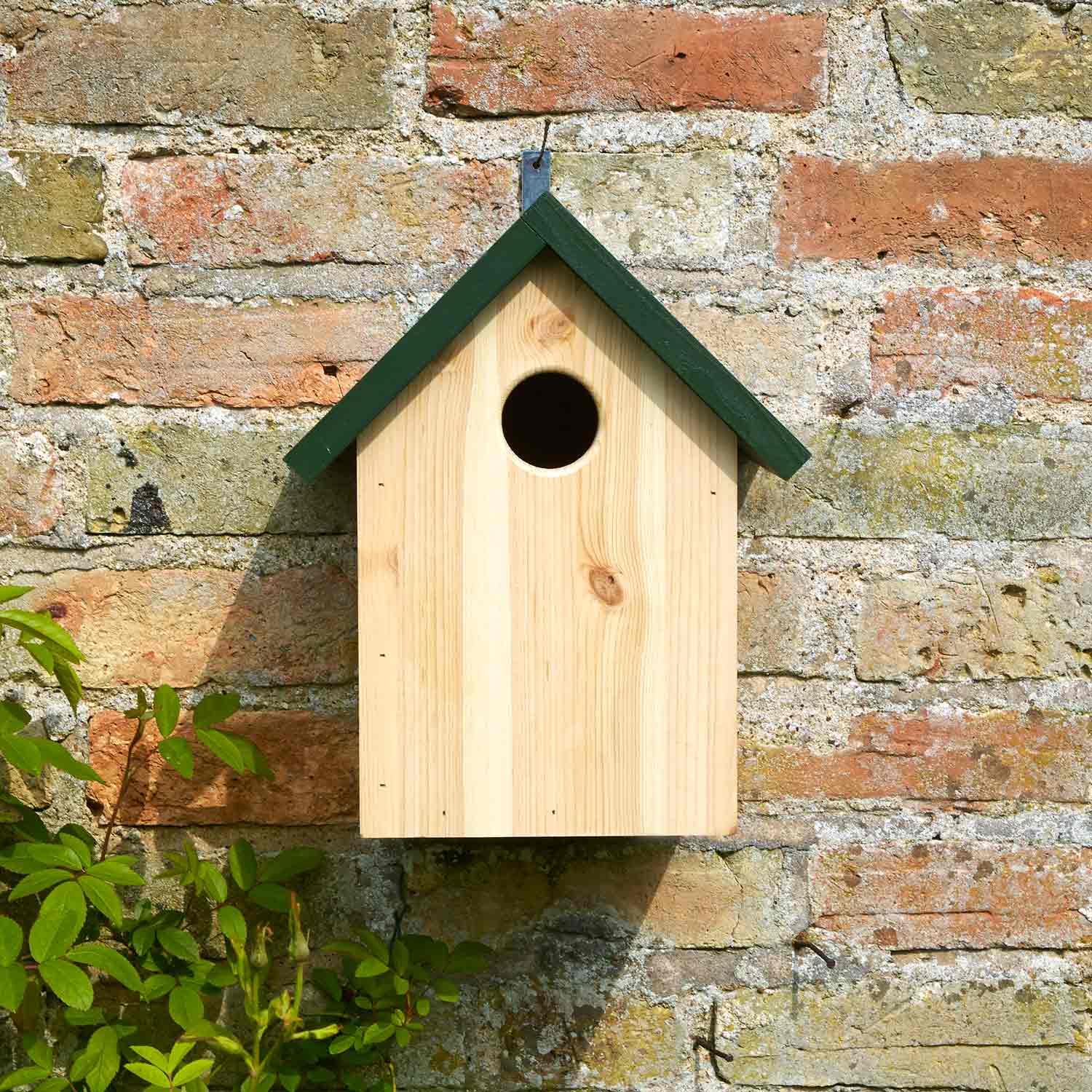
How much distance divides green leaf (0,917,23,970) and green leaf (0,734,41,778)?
0.56 ft

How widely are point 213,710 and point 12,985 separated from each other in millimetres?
344

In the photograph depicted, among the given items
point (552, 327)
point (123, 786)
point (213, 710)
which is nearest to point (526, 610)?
point (552, 327)

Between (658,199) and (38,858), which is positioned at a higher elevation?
(658,199)

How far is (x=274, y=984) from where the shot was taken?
1553 millimetres

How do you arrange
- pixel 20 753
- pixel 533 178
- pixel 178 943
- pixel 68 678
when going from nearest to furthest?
pixel 20 753 < pixel 68 678 < pixel 178 943 < pixel 533 178


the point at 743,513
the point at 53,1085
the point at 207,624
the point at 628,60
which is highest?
the point at 628,60

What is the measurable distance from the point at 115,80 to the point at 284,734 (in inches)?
34.7

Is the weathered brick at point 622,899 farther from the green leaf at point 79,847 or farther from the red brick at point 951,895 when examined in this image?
the green leaf at point 79,847

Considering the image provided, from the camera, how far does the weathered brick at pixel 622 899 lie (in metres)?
1.55

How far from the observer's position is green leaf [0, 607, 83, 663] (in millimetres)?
1222

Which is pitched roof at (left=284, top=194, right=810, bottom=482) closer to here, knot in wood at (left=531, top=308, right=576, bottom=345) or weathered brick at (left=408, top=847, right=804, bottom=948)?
knot in wood at (left=531, top=308, right=576, bottom=345)

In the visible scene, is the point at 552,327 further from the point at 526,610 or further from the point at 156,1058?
the point at 156,1058

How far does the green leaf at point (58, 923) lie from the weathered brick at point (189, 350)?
636 millimetres

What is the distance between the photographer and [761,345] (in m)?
1.55
